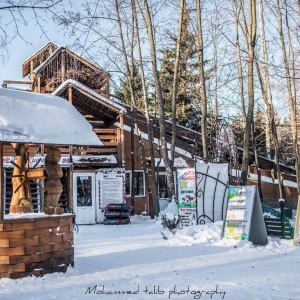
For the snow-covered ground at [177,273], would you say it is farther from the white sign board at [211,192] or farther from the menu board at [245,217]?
the white sign board at [211,192]

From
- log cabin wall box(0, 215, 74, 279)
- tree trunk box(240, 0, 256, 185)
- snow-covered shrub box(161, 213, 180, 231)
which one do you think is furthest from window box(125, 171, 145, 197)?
log cabin wall box(0, 215, 74, 279)

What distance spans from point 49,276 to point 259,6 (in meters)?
21.1

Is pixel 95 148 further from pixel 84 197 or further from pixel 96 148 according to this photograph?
pixel 84 197

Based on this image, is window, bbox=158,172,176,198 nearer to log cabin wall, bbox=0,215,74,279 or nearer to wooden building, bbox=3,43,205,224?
wooden building, bbox=3,43,205,224

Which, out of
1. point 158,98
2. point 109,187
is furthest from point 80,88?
point 158,98

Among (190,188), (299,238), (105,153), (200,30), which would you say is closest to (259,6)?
(200,30)

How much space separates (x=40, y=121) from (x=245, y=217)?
546cm

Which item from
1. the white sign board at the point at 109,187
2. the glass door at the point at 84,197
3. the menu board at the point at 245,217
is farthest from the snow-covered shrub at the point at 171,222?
the glass door at the point at 84,197

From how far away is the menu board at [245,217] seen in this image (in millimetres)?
10688

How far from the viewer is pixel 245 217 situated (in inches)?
429

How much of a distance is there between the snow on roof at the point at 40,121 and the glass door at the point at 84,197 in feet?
41.3

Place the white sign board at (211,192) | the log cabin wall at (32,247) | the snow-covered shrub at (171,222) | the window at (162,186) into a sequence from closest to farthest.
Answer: the log cabin wall at (32,247), the snow-covered shrub at (171,222), the white sign board at (211,192), the window at (162,186)

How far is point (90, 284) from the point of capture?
6.82 metres

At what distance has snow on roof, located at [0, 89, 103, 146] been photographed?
736 centimetres
